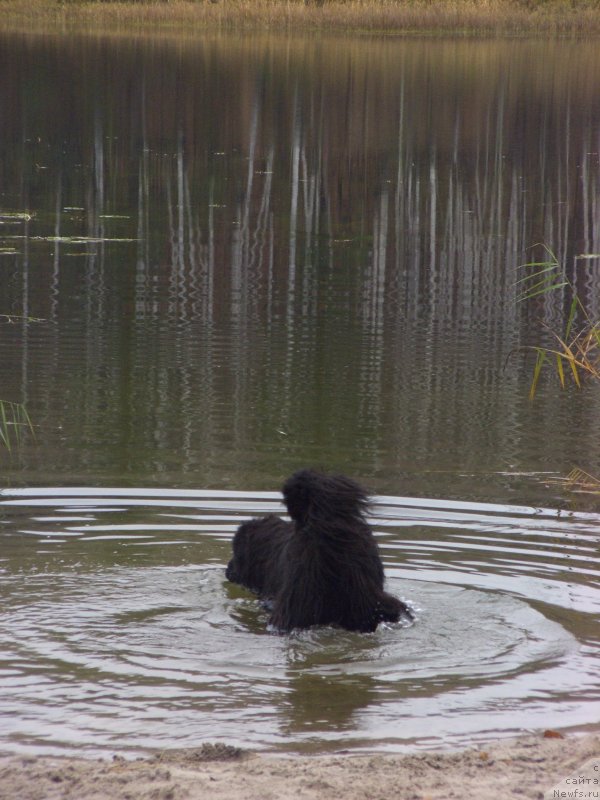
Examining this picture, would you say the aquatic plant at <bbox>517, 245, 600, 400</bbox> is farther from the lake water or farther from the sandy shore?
the sandy shore

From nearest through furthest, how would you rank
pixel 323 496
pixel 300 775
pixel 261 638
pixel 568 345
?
pixel 300 775 → pixel 323 496 → pixel 261 638 → pixel 568 345

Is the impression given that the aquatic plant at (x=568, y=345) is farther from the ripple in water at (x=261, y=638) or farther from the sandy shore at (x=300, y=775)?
the sandy shore at (x=300, y=775)

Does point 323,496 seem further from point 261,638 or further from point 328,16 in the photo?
point 328,16

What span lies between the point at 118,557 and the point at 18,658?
1.46 m

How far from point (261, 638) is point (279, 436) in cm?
327

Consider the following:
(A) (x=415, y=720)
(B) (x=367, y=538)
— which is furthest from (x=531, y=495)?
(A) (x=415, y=720)

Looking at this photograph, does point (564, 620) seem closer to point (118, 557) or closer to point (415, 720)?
point (415, 720)

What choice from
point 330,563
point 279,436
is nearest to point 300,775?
point 330,563

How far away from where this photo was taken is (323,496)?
18.7 ft

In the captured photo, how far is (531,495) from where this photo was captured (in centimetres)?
822

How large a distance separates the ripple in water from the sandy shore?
0.26m

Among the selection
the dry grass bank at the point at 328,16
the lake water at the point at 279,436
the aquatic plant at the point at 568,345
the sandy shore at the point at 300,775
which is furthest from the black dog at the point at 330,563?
the dry grass bank at the point at 328,16

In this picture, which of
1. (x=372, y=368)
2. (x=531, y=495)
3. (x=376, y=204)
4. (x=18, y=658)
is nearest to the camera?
(x=18, y=658)

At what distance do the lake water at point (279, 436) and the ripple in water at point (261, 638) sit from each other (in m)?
0.02
